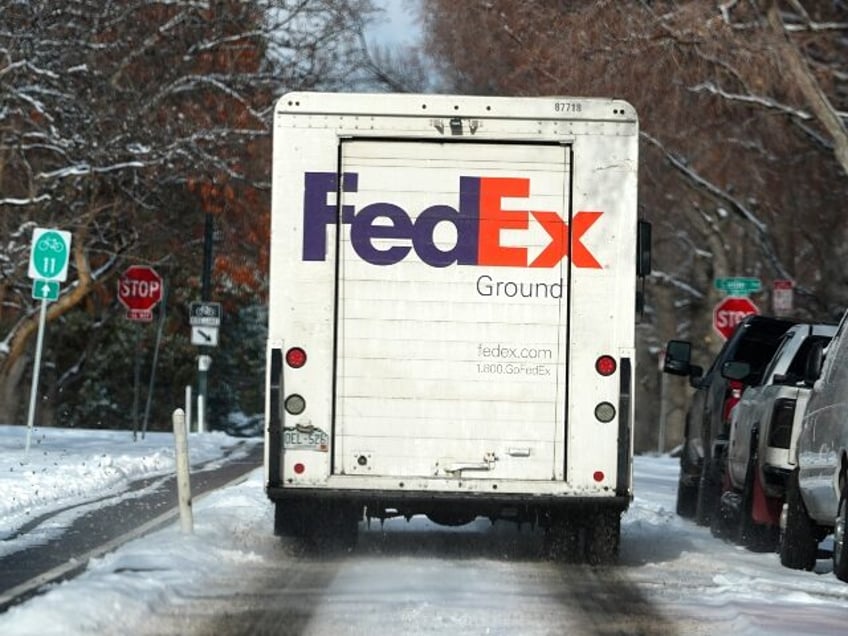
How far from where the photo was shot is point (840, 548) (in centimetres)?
1285

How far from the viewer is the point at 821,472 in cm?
1355

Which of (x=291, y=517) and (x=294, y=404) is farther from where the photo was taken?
(x=291, y=517)

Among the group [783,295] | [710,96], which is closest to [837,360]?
[783,295]

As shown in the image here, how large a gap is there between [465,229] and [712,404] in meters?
6.83

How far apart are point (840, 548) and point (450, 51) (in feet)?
95.5

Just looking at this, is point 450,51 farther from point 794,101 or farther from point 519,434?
point 519,434

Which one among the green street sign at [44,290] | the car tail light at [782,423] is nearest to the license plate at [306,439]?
the car tail light at [782,423]

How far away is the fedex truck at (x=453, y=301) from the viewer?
44.4ft

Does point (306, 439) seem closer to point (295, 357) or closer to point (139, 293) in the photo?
point (295, 357)

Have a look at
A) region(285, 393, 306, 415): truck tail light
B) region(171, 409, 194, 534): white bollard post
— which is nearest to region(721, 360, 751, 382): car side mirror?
region(171, 409, 194, 534): white bollard post

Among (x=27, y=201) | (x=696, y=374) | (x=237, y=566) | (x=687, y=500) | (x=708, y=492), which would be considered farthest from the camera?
(x=27, y=201)

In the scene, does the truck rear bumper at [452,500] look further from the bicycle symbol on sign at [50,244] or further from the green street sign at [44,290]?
the bicycle symbol on sign at [50,244]

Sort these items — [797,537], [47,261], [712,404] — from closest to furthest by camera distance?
[797,537] → [712,404] → [47,261]

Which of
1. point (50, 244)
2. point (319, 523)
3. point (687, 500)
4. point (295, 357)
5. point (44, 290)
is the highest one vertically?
point (50, 244)
